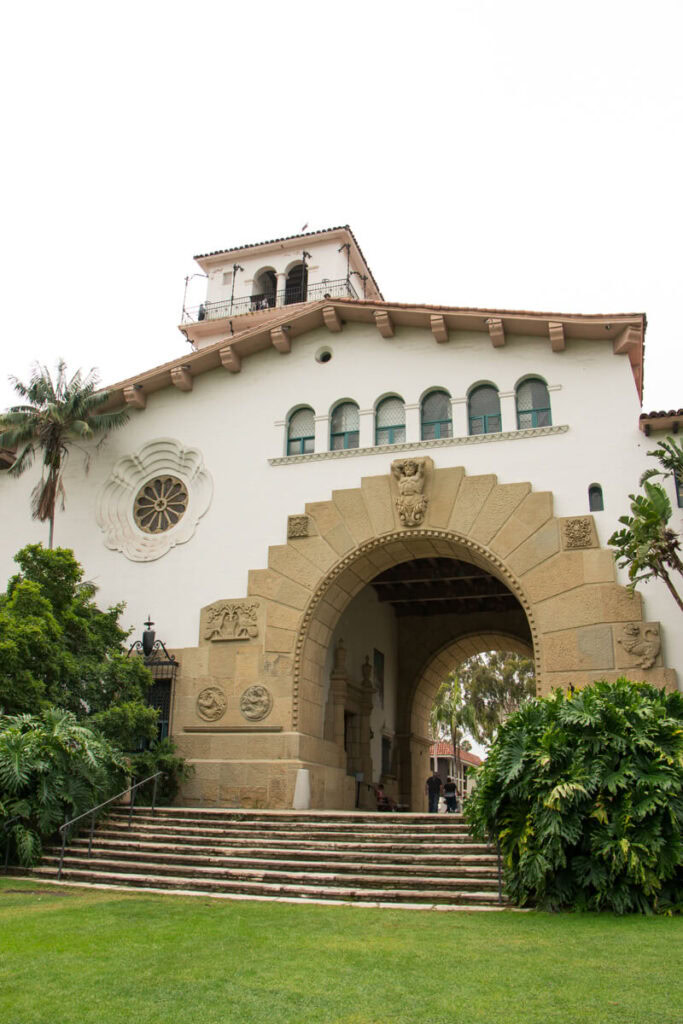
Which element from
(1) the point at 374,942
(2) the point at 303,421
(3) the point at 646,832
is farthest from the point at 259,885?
(2) the point at 303,421

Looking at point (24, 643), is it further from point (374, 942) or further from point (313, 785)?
point (374, 942)

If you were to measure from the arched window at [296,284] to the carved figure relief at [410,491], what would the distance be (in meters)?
17.9

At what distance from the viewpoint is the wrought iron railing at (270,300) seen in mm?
32938

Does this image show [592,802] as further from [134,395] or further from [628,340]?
[134,395]

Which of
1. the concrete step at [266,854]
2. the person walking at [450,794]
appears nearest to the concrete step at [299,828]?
the concrete step at [266,854]

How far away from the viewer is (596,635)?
47.6 feet

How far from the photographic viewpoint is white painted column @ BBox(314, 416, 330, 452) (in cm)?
1797

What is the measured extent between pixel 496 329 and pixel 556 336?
1206 mm

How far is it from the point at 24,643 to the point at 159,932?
6.87m

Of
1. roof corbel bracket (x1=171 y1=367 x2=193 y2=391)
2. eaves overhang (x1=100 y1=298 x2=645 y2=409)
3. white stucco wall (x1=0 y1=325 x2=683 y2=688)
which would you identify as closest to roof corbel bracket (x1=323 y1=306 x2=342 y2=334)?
eaves overhang (x1=100 y1=298 x2=645 y2=409)

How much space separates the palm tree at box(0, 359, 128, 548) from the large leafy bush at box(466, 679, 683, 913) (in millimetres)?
12196

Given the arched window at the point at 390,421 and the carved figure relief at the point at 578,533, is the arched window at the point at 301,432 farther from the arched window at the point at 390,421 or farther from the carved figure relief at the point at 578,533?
the carved figure relief at the point at 578,533

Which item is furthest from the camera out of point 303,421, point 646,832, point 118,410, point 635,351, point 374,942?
point 118,410

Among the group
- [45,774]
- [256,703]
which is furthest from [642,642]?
[45,774]
